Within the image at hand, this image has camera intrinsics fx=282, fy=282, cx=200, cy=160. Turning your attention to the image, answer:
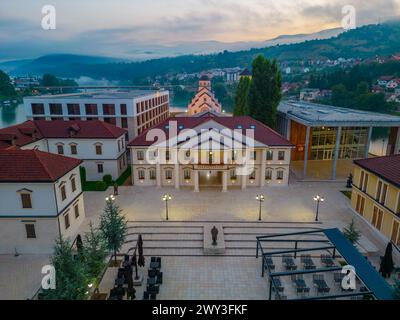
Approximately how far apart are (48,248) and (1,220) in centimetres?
404

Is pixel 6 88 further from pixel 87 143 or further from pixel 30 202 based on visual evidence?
pixel 30 202

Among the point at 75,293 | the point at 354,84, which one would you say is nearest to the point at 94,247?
the point at 75,293

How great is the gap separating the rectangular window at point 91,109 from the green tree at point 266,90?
2619 cm

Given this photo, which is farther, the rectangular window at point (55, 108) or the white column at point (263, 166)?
the rectangular window at point (55, 108)

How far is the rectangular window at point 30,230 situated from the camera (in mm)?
21641

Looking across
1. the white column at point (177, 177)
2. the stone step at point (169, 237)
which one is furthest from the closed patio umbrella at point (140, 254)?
the white column at point (177, 177)

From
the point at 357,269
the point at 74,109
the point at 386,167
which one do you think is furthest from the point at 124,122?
the point at 357,269

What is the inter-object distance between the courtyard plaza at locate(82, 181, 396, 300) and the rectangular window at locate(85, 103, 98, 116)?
19422mm

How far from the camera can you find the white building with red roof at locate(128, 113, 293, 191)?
106 ft

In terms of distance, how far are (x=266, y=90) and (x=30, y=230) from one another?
121 ft

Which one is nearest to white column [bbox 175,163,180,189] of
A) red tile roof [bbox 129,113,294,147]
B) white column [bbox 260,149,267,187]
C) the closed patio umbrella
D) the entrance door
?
red tile roof [bbox 129,113,294,147]

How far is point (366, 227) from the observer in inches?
986

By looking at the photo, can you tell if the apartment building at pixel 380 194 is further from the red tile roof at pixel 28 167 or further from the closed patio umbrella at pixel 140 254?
the red tile roof at pixel 28 167

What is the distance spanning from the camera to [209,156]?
32750 millimetres
